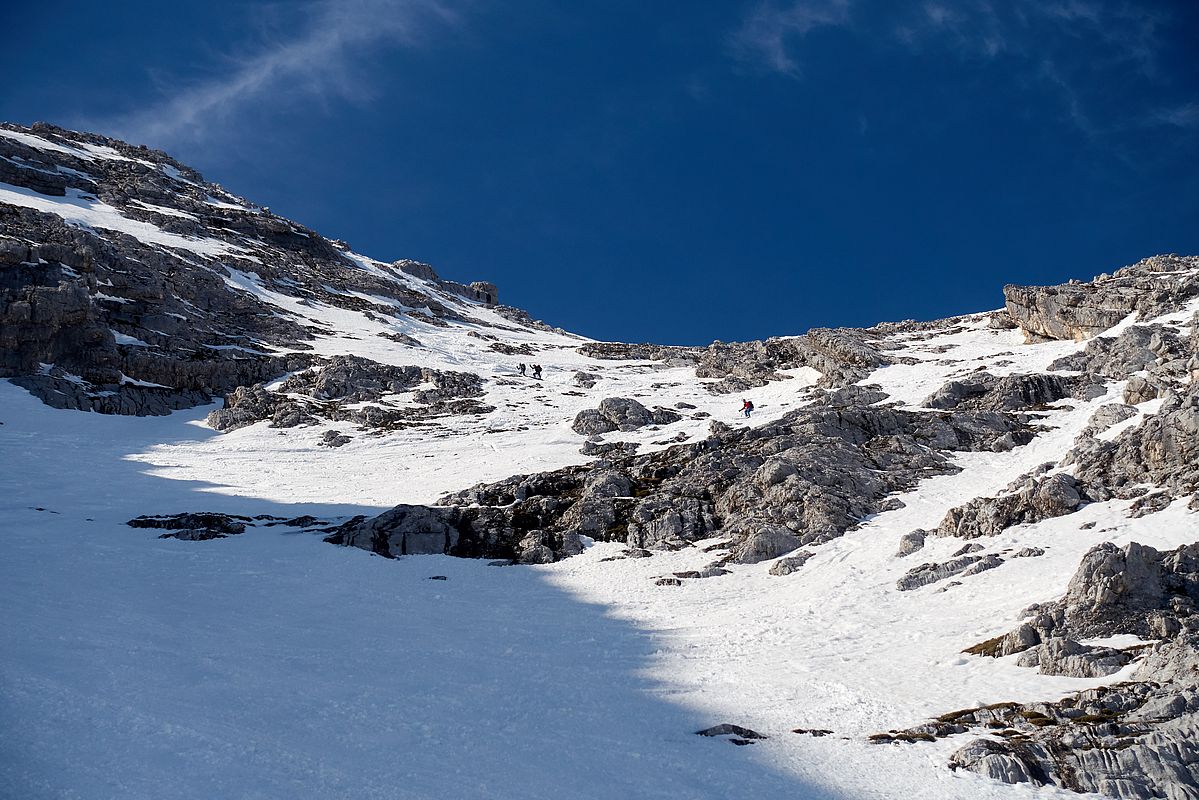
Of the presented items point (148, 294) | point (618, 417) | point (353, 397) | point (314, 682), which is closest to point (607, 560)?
point (314, 682)

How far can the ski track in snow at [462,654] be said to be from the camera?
53.4 ft

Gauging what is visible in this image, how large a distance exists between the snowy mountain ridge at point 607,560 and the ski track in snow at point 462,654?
0.48 feet

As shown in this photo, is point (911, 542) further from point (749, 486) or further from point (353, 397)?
point (353, 397)

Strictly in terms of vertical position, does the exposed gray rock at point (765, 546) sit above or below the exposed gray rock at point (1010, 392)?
below

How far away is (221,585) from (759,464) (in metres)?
30.5

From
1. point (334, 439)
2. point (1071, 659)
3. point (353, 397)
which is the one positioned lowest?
point (1071, 659)

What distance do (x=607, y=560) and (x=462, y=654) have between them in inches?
593

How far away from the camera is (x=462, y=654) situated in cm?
2636

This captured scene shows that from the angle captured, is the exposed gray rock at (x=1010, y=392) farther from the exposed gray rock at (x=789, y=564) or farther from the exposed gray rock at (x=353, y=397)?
the exposed gray rock at (x=353, y=397)

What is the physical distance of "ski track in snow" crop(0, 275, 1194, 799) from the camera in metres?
16.3

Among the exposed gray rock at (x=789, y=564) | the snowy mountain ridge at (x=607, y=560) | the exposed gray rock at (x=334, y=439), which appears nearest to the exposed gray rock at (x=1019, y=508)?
the snowy mountain ridge at (x=607, y=560)

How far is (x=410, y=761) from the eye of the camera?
1700cm

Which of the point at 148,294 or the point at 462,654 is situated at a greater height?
the point at 148,294

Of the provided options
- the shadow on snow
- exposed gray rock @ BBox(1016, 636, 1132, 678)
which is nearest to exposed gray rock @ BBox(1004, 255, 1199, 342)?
exposed gray rock @ BBox(1016, 636, 1132, 678)
